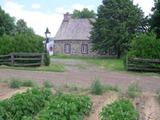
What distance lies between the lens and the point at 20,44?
29.0 m

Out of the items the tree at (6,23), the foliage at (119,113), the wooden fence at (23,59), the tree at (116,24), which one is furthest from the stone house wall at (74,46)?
the foliage at (119,113)

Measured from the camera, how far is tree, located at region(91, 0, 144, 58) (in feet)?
149

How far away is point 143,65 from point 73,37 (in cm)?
3381

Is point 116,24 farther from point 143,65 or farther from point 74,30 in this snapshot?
point 143,65

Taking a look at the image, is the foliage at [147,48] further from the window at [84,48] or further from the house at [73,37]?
the window at [84,48]

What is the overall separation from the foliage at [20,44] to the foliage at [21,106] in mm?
16596

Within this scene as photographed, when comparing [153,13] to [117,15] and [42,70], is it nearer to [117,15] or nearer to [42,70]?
[117,15]

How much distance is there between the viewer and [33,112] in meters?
11.2

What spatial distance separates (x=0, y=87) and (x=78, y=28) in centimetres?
4433

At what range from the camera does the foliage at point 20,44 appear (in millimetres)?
28672

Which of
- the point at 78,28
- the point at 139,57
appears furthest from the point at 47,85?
the point at 78,28

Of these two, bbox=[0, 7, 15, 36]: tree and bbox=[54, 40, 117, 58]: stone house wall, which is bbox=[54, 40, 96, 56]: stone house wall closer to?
bbox=[54, 40, 117, 58]: stone house wall

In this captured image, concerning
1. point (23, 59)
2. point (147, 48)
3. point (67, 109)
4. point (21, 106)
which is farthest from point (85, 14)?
point (67, 109)

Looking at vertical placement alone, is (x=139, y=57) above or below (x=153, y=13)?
below
